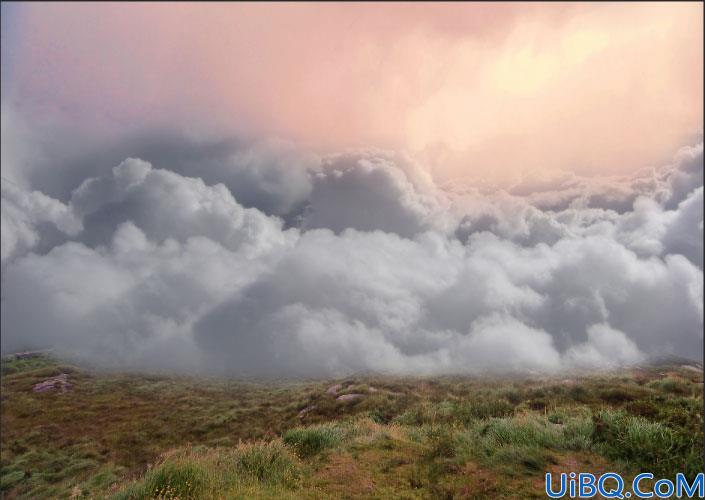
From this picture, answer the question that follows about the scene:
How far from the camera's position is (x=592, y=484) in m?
7.69

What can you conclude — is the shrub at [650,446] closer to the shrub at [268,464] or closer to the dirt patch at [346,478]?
the dirt patch at [346,478]

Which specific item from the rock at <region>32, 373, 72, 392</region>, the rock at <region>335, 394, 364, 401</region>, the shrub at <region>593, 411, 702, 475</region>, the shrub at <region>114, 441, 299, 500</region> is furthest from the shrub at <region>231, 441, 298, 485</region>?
the rock at <region>32, 373, 72, 392</region>

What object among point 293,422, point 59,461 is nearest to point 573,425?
point 293,422

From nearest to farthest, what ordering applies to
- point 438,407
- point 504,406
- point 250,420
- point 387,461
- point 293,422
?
point 387,461
point 504,406
point 438,407
point 293,422
point 250,420

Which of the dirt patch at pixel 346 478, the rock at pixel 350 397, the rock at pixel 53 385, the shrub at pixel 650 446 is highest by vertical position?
the shrub at pixel 650 446

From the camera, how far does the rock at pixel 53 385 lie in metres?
52.9

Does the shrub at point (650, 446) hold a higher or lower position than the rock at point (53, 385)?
higher

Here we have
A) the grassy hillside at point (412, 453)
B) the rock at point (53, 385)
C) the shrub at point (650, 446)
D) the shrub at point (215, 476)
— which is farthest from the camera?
the rock at point (53, 385)

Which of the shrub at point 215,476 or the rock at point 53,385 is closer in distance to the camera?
the shrub at point 215,476

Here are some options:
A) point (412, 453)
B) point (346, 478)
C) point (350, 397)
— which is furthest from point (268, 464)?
point (350, 397)

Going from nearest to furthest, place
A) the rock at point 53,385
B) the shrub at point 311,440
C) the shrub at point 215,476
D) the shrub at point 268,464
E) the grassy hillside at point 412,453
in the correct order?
the shrub at point 215,476, the grassy hillside at point 412,453, the shrub at point 268,464, the shrub at point 311,440, the rock at point 53,385

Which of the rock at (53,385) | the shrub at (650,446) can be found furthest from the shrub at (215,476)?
the rock at (53,385)

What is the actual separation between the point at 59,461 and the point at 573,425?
88.4ft

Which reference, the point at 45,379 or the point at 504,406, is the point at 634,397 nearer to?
the point at 504,406
